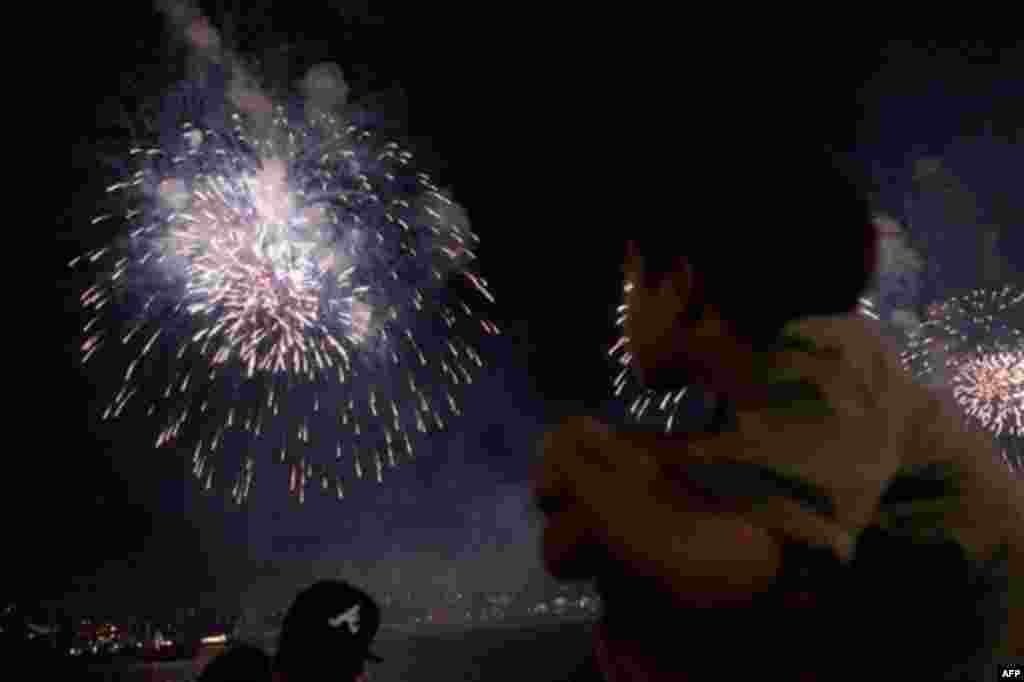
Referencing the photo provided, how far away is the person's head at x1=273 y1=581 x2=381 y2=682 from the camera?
234 inches

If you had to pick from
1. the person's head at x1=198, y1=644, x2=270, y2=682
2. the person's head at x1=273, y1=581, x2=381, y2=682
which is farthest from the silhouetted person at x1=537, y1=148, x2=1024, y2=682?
the person's head at x1=198, y1=644, x2=270, y2=682

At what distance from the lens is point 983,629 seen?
2.25 m

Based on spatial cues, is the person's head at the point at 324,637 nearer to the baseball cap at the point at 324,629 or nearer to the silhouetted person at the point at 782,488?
the baseball cap at the point at 324,629

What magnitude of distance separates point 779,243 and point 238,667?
5.16m

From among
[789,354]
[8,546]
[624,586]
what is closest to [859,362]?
[789,354]

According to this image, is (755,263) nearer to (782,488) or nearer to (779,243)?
(779,243)

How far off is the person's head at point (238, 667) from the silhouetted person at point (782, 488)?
15.3 ft

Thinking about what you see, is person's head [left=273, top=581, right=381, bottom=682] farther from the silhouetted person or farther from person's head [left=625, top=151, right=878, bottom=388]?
person's head [left=625, top=151, right=878, bottom=388]

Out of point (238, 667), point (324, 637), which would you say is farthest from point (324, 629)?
point (238, 667)

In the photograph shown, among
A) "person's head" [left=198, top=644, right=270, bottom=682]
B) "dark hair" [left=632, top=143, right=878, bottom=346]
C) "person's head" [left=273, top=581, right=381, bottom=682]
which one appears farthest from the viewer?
"person's head" [left=198, top=644, right=270, bottom=682]

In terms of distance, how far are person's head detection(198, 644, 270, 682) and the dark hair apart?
4952mm

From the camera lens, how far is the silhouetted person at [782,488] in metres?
1.96

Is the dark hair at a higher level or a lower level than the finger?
higher

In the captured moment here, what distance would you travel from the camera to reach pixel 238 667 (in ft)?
21.6
